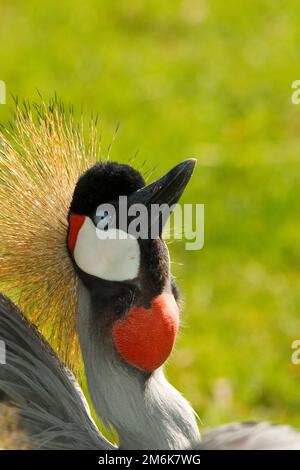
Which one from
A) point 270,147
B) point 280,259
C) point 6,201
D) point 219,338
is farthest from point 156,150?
point 6,201

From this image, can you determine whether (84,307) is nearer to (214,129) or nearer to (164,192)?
(164,192)

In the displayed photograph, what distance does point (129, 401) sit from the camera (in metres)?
1.89

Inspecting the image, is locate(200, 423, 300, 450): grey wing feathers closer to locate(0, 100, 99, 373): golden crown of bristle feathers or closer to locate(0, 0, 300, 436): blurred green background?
locate(0, 100, 99, 373): golden crown of bristle feathers

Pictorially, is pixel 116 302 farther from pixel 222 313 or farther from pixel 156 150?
pixel 156 150

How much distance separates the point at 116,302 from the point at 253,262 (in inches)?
65.3

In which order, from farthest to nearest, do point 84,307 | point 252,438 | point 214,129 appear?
point 214,129, point 84,307, point 252,438

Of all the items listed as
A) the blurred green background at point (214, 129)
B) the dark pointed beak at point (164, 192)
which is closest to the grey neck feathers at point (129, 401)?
the dark pointed beak at point (164, 192)

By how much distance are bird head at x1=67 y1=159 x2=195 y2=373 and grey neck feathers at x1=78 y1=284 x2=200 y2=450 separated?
0.9 inches

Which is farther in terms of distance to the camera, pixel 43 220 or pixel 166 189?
pixel 43 220

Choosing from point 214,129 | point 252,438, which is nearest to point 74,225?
point 252,438

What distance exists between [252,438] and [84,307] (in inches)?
14.8

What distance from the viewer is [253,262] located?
3492mm

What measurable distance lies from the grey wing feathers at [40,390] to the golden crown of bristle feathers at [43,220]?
0.04 meters

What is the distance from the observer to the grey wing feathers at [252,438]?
5.89 feet
